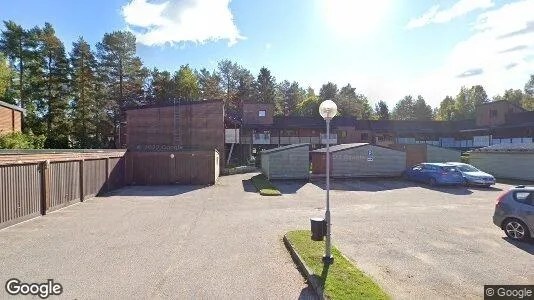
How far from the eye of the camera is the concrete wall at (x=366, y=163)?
29844 mm

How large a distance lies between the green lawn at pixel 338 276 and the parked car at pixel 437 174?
17566 mm

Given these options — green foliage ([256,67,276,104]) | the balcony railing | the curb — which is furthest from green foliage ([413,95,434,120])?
the curb

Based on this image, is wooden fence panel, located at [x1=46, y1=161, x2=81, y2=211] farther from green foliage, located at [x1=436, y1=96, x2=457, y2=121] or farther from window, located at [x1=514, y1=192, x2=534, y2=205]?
green foliage, located at [x1=436, y1=96, x2=457, y2=121]

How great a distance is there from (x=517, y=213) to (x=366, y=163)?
19918 mm

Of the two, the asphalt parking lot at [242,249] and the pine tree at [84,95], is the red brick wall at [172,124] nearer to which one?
the pine tree at [84,95]

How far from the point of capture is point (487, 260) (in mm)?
8500

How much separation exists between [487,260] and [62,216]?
1470 centimetres

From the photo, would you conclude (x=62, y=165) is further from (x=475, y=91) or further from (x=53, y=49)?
(x=475, y=91)

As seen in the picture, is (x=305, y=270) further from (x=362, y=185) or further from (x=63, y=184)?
(x=362, y=185)

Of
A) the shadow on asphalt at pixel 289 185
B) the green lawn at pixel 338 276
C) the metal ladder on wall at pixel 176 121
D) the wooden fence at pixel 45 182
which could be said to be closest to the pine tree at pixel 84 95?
the metal ladder on wall at pixel 176 121

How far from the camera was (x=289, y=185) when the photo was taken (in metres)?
25.5

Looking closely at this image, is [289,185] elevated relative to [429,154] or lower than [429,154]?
lower

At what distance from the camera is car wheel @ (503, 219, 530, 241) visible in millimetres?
10016

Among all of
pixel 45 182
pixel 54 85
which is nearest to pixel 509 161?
pixel 45 182
